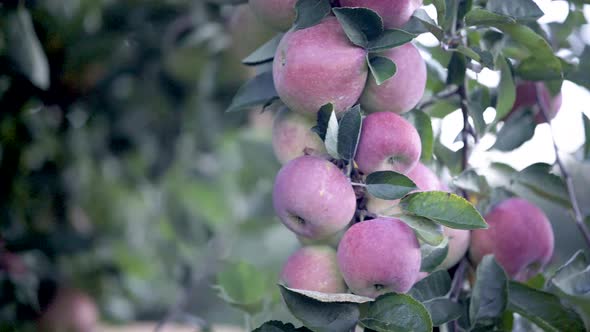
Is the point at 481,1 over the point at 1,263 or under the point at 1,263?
over

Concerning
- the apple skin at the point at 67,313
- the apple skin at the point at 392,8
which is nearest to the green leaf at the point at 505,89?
the apple skin at the point at 392,8

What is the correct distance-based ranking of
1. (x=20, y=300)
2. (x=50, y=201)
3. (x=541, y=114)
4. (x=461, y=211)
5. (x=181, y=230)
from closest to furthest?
(x=461, y=211)
(x=541, y=114)
(x=20, y=300)
(x=50, y=201)
(x=181, y=230)

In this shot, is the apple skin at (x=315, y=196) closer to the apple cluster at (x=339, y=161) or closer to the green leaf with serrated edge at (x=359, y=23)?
the apple cluster at (x=339, y=161)

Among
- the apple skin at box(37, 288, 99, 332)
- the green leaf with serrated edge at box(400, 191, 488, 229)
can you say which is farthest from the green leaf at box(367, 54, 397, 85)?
the apple skin at box(37, 288, 99, 332)

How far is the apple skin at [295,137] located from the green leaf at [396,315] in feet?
0.56

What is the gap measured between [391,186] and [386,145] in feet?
0.13

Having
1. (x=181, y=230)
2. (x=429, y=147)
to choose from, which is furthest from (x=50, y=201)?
(x=429, y=147)

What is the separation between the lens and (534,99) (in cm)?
87

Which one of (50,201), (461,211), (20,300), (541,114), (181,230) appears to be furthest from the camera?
(181,230)

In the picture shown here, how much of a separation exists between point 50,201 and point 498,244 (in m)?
Result: 0.95

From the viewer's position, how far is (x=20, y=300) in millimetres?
1200

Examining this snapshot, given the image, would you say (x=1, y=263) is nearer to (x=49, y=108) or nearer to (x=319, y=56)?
(x=49, y=108)

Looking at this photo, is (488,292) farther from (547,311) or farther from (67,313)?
(67,313)

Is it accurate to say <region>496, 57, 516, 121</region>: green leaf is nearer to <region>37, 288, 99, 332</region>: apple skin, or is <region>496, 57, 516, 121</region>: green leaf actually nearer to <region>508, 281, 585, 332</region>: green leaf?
<region>508, 281, 585, 332</region>: green leaf
